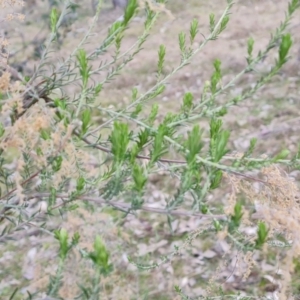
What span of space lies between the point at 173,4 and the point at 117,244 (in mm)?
7668

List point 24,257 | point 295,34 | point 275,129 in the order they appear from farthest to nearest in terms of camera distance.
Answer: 1. point 295,34
2. point 275,129
3. point 24,257

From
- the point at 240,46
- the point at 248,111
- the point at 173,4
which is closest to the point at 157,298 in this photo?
the point at 248,111

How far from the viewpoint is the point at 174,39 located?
8211 mm

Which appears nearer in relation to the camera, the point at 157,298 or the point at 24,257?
the point at 157,298

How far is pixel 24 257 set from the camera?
3.81 meters

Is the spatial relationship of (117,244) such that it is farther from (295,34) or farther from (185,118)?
(295,34)

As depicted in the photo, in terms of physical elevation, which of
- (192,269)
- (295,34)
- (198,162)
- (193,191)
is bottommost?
(192,269)

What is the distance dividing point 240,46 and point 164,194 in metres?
3.76

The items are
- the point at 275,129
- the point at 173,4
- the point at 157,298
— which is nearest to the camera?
the point at 157,298

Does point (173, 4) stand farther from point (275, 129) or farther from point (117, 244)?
point (117, 244)

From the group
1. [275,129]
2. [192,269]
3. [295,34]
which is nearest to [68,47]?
[295,34]

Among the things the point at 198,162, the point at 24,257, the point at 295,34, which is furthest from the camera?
the point at 295,34

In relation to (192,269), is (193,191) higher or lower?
higher

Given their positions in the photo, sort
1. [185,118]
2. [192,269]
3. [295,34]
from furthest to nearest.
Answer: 1. [295,34]
2. [192,269]
3. [185,118]
